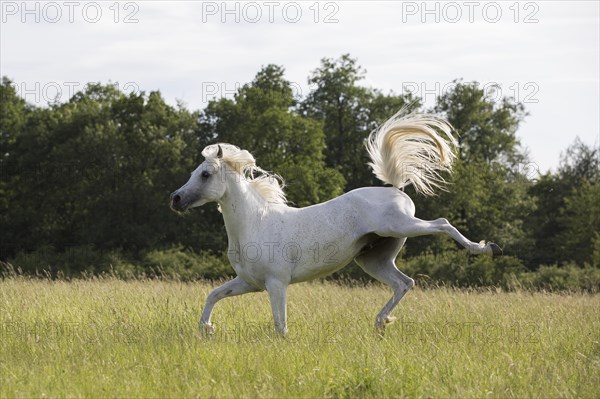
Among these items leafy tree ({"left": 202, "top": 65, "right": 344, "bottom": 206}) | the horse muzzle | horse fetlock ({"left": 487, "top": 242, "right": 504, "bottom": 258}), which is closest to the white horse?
the horse muzzle

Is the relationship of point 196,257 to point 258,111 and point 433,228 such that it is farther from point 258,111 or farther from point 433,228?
→ point 433,228

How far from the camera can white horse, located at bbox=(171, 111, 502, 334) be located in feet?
26.8

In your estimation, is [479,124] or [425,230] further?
[479,124]

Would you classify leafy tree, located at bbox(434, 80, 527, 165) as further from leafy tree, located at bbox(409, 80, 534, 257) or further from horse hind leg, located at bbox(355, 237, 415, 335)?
horse hind leg, located at bbox(355, 237, 415, 335)

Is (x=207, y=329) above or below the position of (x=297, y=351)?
below

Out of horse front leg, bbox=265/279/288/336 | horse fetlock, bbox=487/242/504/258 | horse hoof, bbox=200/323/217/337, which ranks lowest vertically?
horse hoof, bbox=200/323/217/337

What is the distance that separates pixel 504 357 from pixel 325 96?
39794 mm

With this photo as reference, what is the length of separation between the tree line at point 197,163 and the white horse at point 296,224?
23216 mm

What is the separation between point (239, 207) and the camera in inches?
335

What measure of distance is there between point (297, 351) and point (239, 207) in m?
2.25

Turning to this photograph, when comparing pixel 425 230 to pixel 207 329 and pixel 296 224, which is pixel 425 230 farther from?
pixel 207 329

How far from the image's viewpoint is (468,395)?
17.9 feet

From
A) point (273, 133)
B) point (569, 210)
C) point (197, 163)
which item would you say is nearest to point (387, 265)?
point (273, 133)

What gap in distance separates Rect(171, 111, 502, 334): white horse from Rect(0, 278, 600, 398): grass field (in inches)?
22.6
